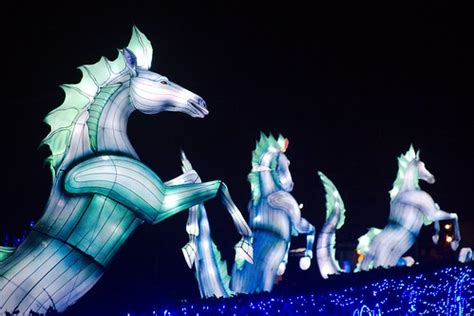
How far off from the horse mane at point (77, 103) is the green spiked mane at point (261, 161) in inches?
152

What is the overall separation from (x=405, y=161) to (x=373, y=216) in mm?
8044

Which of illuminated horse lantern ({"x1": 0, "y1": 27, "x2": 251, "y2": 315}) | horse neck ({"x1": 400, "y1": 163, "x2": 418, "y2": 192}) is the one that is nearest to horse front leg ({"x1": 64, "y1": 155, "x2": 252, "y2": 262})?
illuminated horse lantern ({"x1": 0, "y1": 27, "x2": 251, "y2": 315})

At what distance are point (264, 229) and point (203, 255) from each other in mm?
1491

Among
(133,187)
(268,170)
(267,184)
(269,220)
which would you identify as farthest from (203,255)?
(133,187)

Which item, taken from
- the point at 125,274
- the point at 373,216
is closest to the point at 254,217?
the point at 125,274

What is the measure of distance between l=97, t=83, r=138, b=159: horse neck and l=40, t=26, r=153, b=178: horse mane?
9 centimetres

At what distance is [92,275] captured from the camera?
25.7ft

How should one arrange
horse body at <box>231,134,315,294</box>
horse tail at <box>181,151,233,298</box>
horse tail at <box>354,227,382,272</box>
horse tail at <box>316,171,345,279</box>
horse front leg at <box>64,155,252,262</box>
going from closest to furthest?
horse front leg at <box>64,155,252,262</box> → horse tail at <box>181,151,233,298</box> → horse body at <box>231,134,315,294</box> → horse tail at <box>316,171,345,279</box> → horse tail at <box>354,227,382,272</box>

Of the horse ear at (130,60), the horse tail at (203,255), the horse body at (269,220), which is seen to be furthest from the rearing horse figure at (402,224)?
the horse ear at (130,60)

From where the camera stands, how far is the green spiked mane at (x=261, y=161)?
11.6m

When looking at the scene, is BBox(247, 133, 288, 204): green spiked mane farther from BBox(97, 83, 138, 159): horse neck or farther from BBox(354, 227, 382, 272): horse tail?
BBox(354, 227, 382, 272): horse tail

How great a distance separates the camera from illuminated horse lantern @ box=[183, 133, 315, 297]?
10445mm

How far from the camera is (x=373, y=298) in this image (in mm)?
7848

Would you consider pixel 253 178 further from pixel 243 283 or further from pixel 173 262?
pixel 173 262
